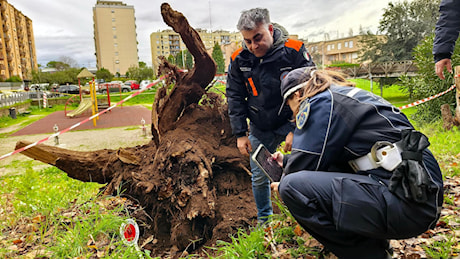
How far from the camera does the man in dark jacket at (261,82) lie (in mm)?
2617

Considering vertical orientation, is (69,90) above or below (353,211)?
above

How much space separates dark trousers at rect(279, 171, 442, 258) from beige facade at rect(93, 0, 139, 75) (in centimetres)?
1763

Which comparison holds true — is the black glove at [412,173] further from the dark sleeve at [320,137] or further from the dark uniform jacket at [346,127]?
the dark sleeve at [320,137]

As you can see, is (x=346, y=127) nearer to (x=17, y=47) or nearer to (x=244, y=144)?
(x=244, y=144)

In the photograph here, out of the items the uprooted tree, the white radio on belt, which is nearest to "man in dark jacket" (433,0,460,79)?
the white radio on belt

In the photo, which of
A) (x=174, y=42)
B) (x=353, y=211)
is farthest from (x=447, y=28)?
(x=174, y=42)

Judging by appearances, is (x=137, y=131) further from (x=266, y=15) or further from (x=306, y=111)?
(x=306, y=111)

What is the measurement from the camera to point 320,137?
1673mm

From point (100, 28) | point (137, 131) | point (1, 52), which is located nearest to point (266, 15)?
point (137, 131)

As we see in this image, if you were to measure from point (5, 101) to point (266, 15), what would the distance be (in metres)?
20.3

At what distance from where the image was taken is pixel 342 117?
5.41 feet

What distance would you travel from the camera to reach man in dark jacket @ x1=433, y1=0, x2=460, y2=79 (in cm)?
272

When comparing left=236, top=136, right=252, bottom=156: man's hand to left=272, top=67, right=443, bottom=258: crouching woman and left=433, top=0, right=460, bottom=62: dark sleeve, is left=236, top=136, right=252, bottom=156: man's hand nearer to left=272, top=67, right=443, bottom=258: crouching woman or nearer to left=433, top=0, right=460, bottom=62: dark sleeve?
left=272, top=67, right=443, bottom=258: crouching woman

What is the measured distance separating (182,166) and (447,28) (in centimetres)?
298
